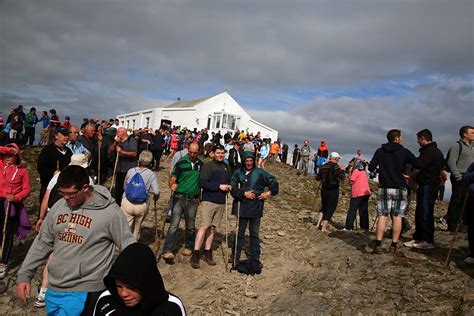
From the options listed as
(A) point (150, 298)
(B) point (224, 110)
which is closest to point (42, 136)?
(A) point (150, 298)

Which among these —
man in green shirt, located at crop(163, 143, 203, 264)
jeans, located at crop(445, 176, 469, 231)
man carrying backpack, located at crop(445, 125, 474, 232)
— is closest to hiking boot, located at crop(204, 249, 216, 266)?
man in green shirt, located at crop(163, 143, 203, 264)

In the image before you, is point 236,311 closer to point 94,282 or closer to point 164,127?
point 94,282

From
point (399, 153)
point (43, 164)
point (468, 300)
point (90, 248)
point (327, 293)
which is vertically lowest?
point (327, 293)

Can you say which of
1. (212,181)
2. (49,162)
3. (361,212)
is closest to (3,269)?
(49,162)

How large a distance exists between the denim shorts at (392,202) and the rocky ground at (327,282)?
38.7 inches

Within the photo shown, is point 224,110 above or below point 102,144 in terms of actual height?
above

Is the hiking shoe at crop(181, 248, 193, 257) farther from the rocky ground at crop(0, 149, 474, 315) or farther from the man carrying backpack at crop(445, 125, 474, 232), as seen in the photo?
the man carrying backpack at crop(445, 125, 474, 232)

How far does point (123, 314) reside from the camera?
2.39 meters

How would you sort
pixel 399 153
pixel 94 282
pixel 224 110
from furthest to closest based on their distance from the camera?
pixel 224 110 → pixel 399 153 → pixel 94 282

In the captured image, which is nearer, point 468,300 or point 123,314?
point 123,314

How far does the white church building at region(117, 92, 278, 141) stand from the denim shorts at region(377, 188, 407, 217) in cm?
3427

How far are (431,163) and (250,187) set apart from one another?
3.75m

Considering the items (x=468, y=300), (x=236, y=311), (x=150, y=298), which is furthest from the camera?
(x=236, y=311)

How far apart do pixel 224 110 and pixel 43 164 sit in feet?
125
